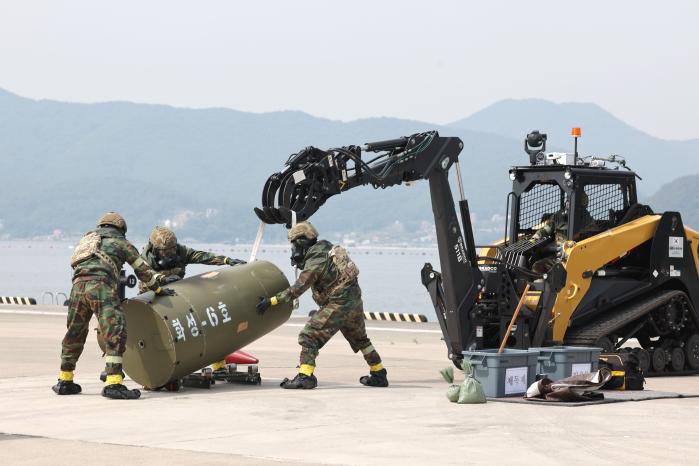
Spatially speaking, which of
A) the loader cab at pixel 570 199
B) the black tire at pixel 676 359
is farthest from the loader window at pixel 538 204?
the black tire at pixel 676 359

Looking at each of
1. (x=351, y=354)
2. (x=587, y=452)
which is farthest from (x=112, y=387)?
(x=351, y=354)

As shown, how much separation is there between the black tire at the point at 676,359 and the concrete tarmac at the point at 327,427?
5.58 feet

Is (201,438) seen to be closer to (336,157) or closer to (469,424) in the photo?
(469,424)

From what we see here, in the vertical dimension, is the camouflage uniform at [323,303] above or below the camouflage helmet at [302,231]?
below

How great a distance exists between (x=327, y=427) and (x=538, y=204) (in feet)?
26.6

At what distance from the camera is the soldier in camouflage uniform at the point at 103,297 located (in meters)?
14.7

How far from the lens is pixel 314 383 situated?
15.9 m

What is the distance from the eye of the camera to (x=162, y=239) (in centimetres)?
1623

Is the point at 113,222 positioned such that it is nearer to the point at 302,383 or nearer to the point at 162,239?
the point at 162,239

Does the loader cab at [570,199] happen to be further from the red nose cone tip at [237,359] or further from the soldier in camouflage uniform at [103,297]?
the soldier in camouflage uniform at [103,297]

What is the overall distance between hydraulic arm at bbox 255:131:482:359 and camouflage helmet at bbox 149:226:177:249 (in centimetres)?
132

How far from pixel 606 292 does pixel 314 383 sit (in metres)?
4.92

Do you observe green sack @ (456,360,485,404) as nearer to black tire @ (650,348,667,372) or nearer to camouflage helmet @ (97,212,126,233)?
camouflage helmet @ (97,212,126,233)

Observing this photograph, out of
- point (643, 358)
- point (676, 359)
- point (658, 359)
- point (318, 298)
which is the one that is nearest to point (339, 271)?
point (318, 298)
